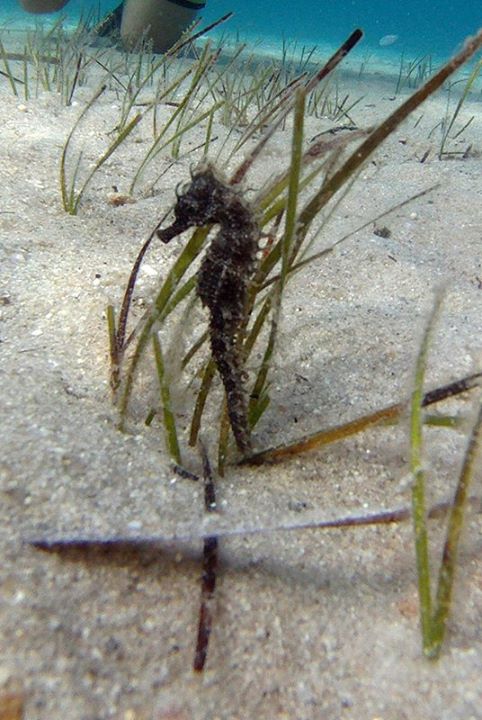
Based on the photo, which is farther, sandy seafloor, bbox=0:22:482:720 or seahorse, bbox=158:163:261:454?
seahorse, bbox=158:163:261:454

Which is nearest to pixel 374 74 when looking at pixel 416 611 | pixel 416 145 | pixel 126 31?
pixel 126 31

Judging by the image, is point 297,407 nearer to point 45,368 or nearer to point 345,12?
point 45,368

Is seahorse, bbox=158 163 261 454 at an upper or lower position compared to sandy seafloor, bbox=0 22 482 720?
upper

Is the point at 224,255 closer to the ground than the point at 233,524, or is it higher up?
higher up

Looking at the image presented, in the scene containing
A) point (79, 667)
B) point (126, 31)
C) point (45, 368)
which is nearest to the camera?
point (79, 667)
